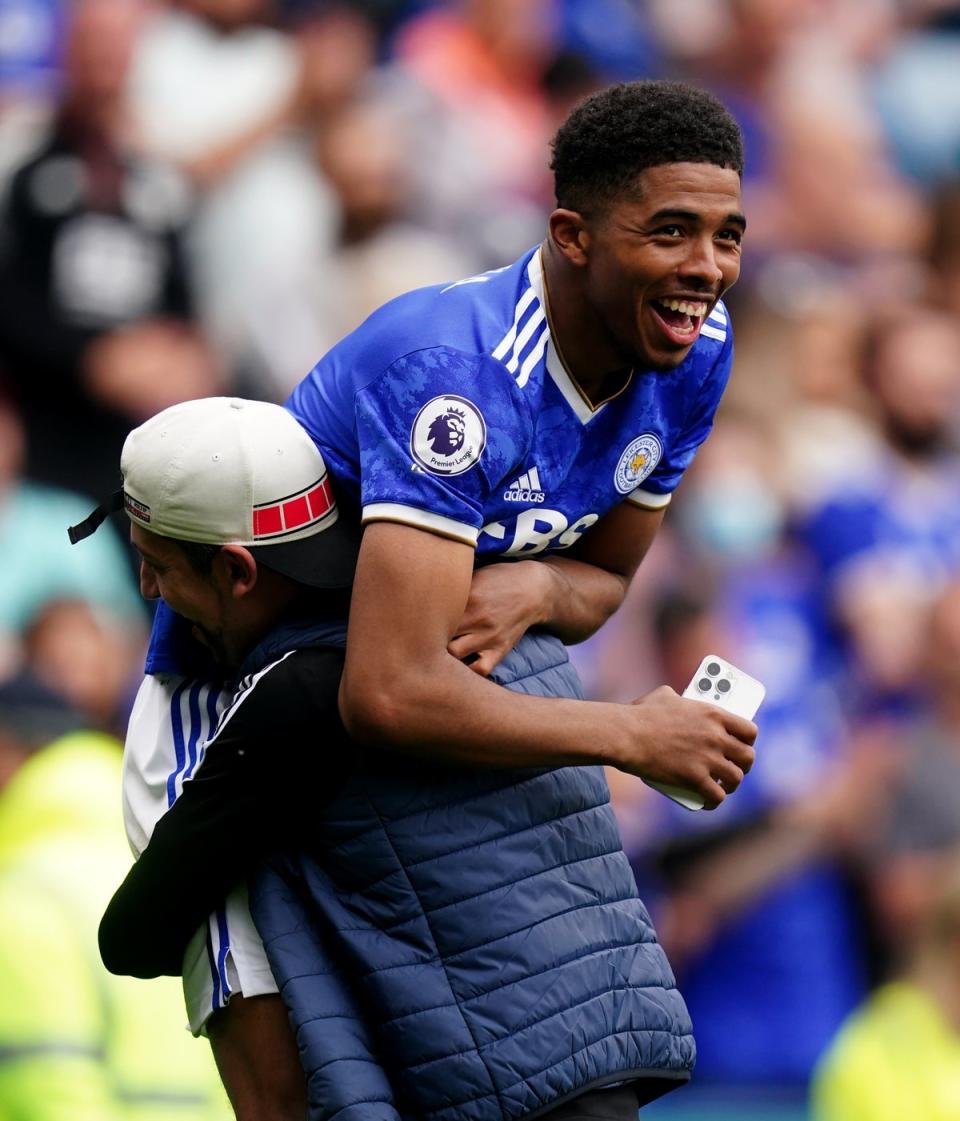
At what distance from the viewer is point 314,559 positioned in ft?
8.96

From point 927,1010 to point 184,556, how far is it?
11.6ft

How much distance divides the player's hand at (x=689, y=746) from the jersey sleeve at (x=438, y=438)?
0.34 meters

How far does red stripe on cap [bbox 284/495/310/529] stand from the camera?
2.71 m

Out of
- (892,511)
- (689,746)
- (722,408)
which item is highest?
(722,408)

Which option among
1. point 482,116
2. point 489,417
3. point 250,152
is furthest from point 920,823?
point 489,417

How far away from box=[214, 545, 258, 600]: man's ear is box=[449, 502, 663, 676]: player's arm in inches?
11.6

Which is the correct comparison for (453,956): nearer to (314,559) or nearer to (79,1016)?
(314,559)

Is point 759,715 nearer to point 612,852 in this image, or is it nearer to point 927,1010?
point 927,1010

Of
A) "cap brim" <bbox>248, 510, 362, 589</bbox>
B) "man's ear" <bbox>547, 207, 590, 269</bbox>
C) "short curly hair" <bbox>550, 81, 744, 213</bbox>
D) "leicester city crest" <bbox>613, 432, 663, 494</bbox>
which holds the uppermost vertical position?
"short curly hair" <bbox>550, 81, 744, 213</bbox>

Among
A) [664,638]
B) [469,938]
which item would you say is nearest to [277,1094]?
[469,938]

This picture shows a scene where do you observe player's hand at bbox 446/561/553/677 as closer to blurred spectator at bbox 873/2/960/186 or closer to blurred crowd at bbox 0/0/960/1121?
blurred crowd at bbox 0/0/960/1121

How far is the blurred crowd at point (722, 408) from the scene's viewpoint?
20.1ft

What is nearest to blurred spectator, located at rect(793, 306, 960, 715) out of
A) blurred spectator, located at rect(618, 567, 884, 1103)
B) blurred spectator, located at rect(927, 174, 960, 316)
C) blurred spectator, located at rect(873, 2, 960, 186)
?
blurred spectator, located at rect(927, 174, 960, 316)

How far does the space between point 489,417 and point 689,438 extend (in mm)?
596
